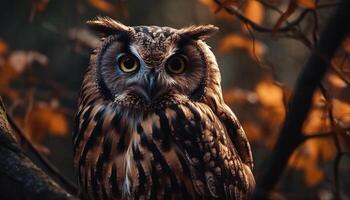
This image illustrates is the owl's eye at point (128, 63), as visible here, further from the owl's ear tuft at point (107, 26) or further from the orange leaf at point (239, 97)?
the orange leaf at point (239, 97)

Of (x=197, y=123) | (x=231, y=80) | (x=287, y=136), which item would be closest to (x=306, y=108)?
(x=287, y=136)

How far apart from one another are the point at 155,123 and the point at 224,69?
16.2 feet

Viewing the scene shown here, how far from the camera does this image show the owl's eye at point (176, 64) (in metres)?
3.01

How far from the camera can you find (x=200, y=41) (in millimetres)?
3182

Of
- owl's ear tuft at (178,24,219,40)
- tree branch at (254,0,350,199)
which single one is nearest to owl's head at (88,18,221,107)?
owl's ear tuft at (178,24,219,40)

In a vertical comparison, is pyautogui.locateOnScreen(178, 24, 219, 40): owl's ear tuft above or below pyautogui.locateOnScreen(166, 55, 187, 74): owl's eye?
above

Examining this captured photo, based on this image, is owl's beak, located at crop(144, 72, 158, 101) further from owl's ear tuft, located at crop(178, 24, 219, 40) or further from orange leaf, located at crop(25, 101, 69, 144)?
orange leaf, located at crop(25, 101, 69, 144)

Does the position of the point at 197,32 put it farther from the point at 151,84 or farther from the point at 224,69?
the point at 224,69

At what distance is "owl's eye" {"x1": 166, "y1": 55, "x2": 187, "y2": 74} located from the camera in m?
3.01

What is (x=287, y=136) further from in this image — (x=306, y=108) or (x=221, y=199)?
(x=221, y=199)

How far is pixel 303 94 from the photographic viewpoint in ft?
6.17

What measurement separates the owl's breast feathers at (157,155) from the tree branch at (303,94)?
3.40 ft

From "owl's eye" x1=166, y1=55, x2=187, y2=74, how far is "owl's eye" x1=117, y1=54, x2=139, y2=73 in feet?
0.40

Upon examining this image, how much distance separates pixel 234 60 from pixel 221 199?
5.00 m
